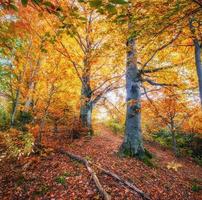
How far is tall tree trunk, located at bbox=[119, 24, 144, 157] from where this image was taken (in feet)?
25.3

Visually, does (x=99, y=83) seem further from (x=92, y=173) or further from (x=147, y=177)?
(x=92, y=173)

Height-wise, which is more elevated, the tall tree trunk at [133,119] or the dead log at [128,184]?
the tall tree trunk at [133,119]

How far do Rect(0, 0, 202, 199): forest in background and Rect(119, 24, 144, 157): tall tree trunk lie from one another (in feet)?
0.13

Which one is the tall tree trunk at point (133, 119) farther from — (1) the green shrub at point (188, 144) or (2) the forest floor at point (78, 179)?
(1) the green shrub at point (188, 144)

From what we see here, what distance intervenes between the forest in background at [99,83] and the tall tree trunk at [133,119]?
40 mm

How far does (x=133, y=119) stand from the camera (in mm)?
7918

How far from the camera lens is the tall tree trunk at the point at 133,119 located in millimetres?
7719

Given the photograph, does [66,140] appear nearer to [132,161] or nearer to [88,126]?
[88,126]

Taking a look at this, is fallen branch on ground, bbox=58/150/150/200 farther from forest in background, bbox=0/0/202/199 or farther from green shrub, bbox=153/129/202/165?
green shrub, bbox=153/129/202/165

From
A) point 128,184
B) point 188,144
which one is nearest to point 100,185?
point 128,184

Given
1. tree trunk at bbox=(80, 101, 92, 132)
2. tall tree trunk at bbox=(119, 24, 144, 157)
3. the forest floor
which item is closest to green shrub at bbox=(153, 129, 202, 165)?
the forest floor

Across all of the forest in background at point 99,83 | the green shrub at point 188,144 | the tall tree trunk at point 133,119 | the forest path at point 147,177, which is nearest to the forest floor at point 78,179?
the forest path at point 147,177

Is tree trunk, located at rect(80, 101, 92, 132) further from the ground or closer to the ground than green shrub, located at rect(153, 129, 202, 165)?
further from the ground

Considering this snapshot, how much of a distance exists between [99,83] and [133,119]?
163 inches
